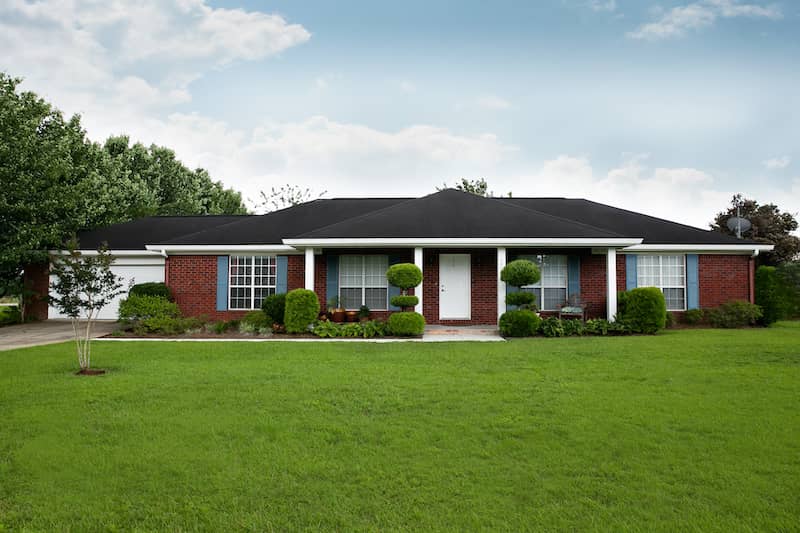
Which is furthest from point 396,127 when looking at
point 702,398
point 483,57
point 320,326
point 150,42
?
point 702,398

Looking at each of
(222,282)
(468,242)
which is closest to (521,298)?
(468,242)

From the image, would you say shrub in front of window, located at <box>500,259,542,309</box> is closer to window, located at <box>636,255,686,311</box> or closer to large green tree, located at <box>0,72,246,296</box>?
window, located at <box>636,255,686,311</box>

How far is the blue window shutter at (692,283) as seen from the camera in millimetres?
17406

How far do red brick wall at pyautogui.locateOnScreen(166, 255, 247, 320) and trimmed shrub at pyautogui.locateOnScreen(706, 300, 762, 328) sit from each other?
15.3 m

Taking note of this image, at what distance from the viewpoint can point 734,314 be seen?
1675cm

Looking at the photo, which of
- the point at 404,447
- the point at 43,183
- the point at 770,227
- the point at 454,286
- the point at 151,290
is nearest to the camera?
the point at 404,447

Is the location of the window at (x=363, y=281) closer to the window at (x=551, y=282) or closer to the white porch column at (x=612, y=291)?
the window at (x=551, y=282)

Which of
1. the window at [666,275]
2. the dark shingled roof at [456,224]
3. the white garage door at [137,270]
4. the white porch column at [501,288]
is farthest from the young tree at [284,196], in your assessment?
the window at [666,275]

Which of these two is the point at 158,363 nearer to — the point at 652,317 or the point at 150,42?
the point at 652,317

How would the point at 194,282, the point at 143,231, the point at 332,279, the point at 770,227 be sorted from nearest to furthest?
the point at 332,279, the point at 194,282, the point at 143,231, the point at 770,227

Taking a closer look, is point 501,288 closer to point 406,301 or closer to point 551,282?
point 551,282

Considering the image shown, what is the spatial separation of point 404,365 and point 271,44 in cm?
1452

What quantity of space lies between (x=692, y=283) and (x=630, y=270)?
2.12 metres

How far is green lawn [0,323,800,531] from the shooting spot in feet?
11.7
